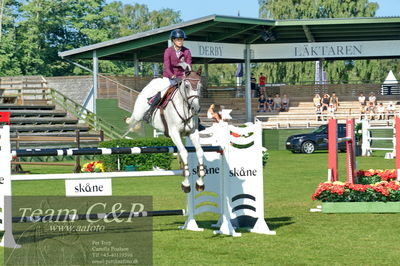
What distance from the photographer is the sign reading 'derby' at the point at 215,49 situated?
4250 centimetres

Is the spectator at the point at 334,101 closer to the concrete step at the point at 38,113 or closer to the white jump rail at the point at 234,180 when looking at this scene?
the concrete step at the point at 38,113

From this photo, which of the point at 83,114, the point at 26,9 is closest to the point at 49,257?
the point at 83,114

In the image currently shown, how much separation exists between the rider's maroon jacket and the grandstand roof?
94.0ft

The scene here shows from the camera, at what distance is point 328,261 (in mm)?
9227

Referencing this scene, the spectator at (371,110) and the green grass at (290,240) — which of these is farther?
the spectator at (371,110)

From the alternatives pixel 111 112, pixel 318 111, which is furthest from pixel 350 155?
pixel 318 111

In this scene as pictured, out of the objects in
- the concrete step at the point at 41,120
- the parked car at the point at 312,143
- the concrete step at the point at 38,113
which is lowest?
the parked car at the point at 312,143

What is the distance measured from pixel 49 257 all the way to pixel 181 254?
1.68 meters

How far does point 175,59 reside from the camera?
11750mm

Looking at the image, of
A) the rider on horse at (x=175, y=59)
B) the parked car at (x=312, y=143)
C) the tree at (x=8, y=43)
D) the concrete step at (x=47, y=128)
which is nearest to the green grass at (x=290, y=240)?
the rider on horse at (x=175, y=59)

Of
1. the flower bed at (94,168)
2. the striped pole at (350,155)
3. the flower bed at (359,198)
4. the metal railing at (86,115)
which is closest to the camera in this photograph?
the flower bed at (359,198)

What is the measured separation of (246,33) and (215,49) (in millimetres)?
3799

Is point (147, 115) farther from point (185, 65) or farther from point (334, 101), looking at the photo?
point (334, 101)

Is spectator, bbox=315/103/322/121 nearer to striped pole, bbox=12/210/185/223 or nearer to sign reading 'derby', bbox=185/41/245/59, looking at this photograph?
sign reading 'derby', bbox=185/41/245/59
